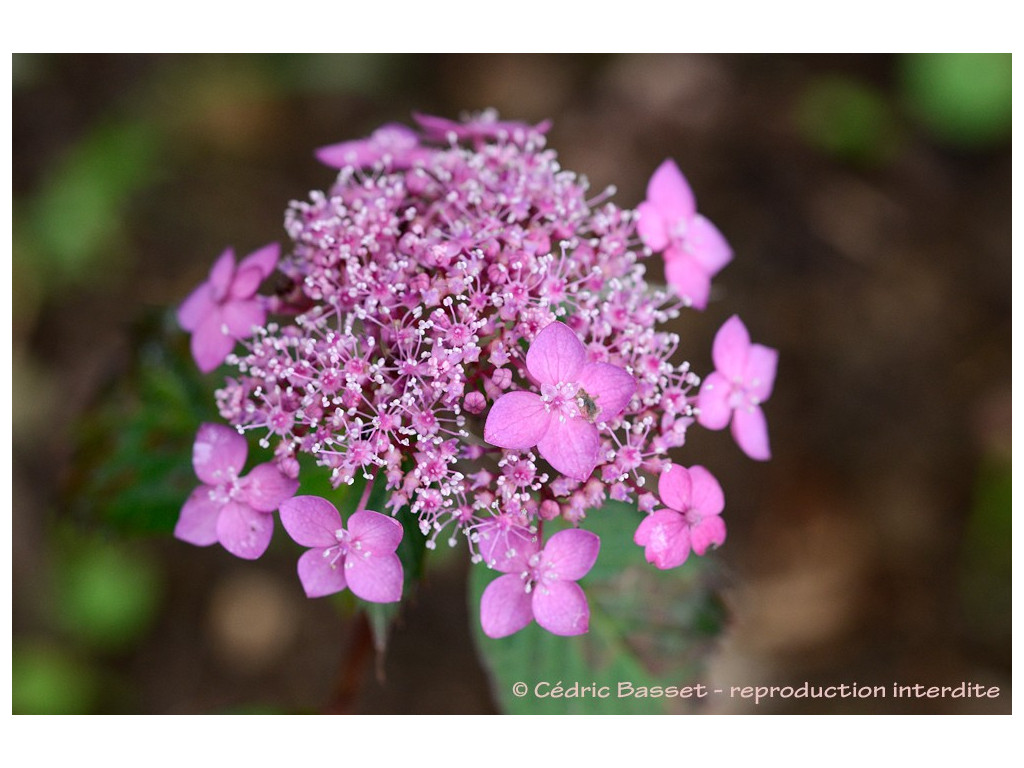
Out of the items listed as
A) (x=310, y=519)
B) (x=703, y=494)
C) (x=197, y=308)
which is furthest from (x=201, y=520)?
(x=703, y=494)

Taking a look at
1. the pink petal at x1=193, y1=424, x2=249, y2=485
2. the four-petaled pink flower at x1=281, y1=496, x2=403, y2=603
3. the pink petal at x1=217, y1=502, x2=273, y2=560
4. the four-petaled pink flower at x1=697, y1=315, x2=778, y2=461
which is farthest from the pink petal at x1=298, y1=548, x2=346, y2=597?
the four-petaled pink flower at x1=697, y1=315, x2=778, y2=461

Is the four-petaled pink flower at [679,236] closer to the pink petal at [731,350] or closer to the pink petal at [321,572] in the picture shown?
the pink petal at [731,350]

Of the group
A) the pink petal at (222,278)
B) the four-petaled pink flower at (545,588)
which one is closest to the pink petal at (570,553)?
the four-petaled pink flower at (545,588)

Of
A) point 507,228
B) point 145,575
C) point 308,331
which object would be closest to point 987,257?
point 507,228

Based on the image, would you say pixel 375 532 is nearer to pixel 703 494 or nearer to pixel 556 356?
pixel 556 356

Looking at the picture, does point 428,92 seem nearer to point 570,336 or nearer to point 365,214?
point 365,214

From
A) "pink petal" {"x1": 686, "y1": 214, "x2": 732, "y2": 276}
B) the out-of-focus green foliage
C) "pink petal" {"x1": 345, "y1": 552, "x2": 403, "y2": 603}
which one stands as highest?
the out-of-focus green foliage

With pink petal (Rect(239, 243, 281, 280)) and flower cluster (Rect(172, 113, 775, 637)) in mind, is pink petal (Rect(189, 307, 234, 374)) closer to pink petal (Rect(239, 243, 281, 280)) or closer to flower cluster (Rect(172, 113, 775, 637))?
flower cluster (Rect(172, 113, 775, 637))
